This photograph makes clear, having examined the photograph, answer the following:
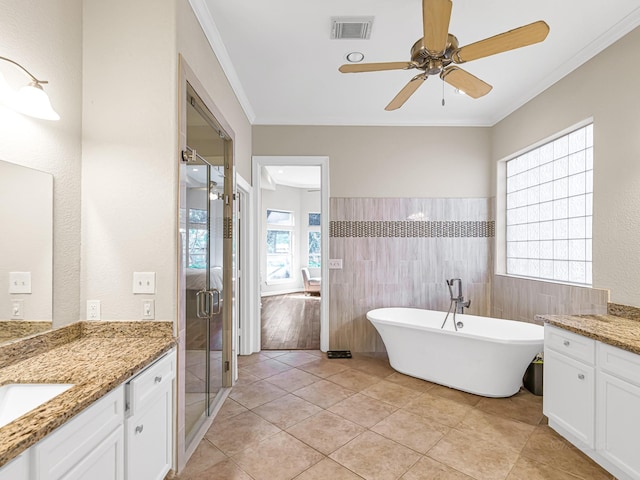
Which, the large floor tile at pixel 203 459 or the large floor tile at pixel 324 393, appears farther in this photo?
the large floor tile at pixel 324 393

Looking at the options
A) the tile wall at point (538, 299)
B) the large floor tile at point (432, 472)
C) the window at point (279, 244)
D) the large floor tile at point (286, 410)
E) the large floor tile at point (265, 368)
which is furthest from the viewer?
the window at point (279, 244)

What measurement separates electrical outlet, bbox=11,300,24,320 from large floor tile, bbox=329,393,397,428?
2.21m

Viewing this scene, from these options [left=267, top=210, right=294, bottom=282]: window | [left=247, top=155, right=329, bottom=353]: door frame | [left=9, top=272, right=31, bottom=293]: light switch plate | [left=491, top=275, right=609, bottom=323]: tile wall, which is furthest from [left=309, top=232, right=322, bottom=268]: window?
[left=9, top=272, right=31, bottom=293]: light switch plate

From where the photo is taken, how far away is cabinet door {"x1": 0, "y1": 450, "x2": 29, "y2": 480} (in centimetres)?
83

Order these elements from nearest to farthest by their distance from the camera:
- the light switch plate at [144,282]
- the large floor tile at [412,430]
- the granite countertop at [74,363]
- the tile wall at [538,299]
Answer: the granite countertop at [74,363]
the light switch plate at [144,282]
the large floor tile at [412,430]
the tile wall at [538,299]

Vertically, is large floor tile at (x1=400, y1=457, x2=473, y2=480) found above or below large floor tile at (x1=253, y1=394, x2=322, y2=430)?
above

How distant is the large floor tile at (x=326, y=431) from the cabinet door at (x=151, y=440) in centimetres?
94

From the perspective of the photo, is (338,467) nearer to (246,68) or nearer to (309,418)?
(309,418)

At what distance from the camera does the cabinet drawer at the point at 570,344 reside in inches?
79.2

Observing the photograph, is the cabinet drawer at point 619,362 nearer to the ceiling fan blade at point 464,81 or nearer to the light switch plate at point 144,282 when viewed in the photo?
the ceiling fan blade at point 464,81

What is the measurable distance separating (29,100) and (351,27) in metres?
2.00

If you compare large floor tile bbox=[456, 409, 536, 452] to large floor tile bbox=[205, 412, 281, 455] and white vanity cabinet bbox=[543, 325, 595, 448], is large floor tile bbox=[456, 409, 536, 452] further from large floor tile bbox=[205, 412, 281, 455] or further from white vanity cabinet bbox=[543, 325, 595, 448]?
large floor tile bbox=[205, 412, 281, 455]

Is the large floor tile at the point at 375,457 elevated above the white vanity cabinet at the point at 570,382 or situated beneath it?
situated beneath

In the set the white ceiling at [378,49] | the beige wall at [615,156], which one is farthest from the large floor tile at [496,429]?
the white ceiling at [378,49]
